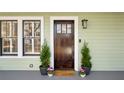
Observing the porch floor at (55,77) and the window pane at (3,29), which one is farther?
the window pane at (3,29)

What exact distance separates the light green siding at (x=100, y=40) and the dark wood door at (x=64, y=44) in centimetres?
35

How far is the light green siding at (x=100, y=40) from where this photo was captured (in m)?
9.91

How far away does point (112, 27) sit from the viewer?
994 cm

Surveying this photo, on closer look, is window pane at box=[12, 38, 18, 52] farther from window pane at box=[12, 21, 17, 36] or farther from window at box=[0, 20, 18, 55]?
window pane at box=[12, 21, 17, 36]

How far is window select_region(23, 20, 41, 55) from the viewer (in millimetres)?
10172

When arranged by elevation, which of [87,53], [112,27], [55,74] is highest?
[112,27]

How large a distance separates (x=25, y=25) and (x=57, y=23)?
49.6 inches

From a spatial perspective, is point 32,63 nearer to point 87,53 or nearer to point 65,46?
point 65,46

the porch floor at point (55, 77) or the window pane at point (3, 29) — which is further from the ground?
the window pane at point (3, 29)

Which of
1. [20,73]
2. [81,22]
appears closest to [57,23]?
[81,22]

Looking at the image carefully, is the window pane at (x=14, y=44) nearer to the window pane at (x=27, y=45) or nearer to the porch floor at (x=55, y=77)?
the window pane at (x=27, y=45)

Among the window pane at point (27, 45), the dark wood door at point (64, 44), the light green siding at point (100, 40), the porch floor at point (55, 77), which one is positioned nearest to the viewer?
the porch floor at point (55, 77)

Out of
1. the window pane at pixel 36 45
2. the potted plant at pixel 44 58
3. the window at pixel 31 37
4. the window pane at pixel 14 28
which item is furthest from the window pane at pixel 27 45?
the potted plant at pixel 44 58
